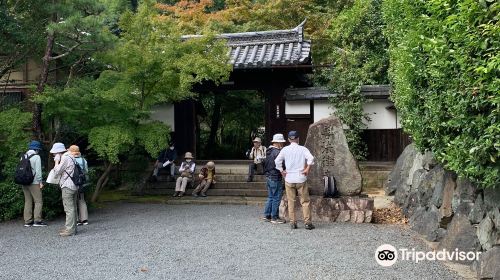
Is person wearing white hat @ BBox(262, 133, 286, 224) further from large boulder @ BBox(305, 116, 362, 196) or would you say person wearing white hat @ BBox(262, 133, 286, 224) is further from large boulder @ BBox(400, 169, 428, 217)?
large boulder @ BBox(400, 169, 428, 217)

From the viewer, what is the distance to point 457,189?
22.0 feet

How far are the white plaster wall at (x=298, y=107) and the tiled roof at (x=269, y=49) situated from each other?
1398 mm

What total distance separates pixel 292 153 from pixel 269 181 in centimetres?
106

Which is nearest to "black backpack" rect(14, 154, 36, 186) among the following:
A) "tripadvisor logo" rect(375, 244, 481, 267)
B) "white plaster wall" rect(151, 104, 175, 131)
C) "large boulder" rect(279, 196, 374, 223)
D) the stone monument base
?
the stone monument base

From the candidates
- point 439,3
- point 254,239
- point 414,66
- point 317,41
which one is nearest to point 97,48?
point 254,239

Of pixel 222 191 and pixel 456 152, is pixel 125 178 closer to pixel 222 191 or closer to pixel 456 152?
pixel 222 191

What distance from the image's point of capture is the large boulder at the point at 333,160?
9891mm

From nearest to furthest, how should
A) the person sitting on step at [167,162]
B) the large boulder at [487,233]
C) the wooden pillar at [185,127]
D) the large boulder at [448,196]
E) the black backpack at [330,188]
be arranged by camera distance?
the large boulder at [487,233] → the large boulder at [448,196] → the black backpack at [330,188] → the person sitting on step at [167,162] → the wooden pillar at [185,127]

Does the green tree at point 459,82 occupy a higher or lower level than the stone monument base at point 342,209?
higher

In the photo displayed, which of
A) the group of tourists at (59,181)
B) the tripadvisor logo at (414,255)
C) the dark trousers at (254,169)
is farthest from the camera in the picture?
the dark trousers at (254,169)

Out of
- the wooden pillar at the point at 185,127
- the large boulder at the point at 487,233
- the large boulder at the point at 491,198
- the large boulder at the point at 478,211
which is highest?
the wooden pillar at the point at 185,127

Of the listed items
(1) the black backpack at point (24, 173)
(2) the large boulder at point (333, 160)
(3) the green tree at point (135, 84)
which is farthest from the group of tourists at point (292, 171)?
(1) the black backpack at point (24, 173)

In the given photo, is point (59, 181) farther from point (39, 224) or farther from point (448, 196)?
point (448, 196)

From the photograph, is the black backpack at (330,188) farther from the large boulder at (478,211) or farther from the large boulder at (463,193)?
the large boulder at (478,211)
